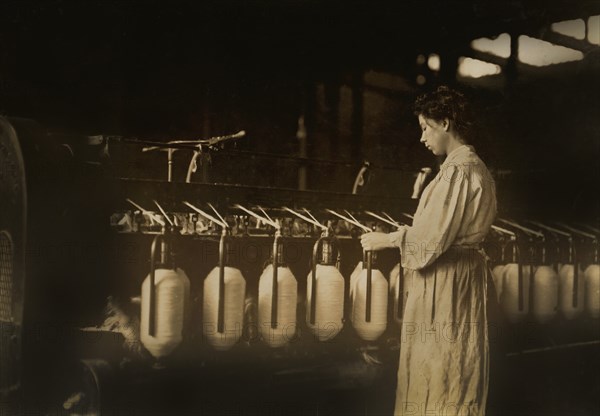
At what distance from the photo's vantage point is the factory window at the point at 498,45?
3262 millimetres

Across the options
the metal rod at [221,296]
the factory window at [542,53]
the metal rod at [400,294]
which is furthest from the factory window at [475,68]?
the metal rod at [221,296]

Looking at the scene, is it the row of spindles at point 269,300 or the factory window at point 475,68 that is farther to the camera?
the factory window at point 475,68

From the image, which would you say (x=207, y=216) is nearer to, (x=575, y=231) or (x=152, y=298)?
(x=152, y=298)

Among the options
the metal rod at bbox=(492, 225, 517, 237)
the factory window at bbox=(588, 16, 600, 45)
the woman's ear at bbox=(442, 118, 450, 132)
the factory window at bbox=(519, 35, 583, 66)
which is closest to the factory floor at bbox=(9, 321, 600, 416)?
the metal rod at bbox=(492, 225, 517, 237)

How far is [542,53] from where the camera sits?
3371 millimetres

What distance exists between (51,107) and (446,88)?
5.26 ft

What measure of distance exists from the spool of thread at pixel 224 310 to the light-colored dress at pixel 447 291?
67cm

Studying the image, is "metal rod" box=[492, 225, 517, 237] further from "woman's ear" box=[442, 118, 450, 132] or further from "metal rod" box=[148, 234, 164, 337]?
"metal rod" box=[148, 234, 164, 337]

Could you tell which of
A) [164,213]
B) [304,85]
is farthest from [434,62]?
[164,213]

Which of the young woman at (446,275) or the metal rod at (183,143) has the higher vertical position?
the metal rod at (183,143)

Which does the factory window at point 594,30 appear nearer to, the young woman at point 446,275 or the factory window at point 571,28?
the factory window at point 571,28

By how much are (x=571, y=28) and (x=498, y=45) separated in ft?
1.26

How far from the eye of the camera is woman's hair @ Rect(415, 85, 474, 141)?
2.79 meters

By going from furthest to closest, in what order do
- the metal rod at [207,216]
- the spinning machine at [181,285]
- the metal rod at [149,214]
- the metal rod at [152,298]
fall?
the metal rod at [207,216], the metal rod at [149,214], the metal rod at [152,298], the spinning machine at [181,285]
